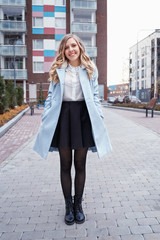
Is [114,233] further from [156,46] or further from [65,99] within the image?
[156,46]

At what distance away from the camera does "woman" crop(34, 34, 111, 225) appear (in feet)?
8.73

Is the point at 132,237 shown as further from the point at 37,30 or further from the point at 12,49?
the point at 37,30

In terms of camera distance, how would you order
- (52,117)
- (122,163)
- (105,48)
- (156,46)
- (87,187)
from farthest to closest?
1. (156,46)
2. (105,48)
3. (122,163)
4. (87,187)
5. (52,117)

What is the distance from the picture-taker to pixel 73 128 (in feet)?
8.72

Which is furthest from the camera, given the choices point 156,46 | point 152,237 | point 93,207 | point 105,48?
point 156,46

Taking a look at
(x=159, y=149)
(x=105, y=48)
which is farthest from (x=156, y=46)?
(x=159, y=149)

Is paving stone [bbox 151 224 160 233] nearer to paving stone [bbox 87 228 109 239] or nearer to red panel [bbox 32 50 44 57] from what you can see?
paving stone [bbox 87 228 109 239]

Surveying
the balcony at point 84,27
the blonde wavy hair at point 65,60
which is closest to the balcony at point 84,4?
the balcony at point 84,27

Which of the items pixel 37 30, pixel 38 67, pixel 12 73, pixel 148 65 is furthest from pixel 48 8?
pixel 148 65

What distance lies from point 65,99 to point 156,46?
63.4m

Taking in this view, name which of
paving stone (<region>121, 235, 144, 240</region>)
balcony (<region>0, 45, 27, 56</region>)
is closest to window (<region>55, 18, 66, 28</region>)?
balcony (<region>0, 45, 27, 56</region>)

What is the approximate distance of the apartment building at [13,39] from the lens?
3714 centimetres

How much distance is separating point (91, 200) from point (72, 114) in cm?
133

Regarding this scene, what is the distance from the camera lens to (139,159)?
18.0 feet
